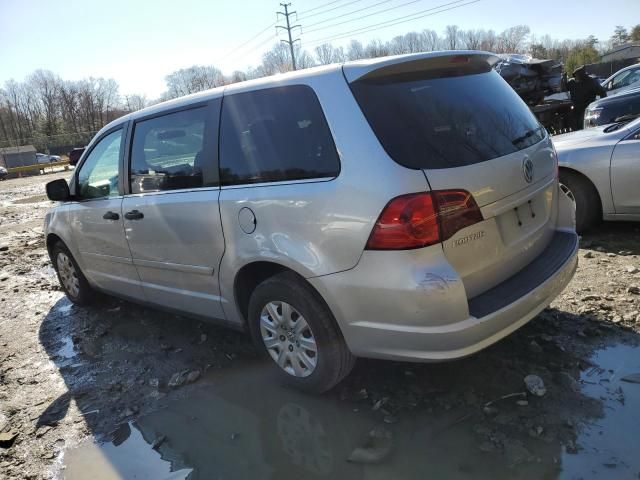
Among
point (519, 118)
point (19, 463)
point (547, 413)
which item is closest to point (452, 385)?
point (547, 413)

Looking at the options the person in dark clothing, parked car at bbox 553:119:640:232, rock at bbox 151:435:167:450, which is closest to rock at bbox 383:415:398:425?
rock at bbox 151:435:167:450

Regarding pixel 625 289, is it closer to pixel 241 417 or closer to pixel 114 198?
pixel 241 417

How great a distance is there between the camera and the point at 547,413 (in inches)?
105

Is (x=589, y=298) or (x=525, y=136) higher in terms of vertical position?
(x=525, y=136)

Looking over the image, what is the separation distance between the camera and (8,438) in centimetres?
319

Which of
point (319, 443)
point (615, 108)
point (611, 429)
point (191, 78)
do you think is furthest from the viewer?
point (191, 78)

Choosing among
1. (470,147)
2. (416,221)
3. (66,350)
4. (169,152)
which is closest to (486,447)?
(416,221)

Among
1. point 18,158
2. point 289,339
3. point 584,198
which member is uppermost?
point 18,158

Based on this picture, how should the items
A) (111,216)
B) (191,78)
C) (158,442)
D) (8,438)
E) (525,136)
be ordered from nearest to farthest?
(158,442) < (525,136) < (8,438) < (111,216) < (191,78)

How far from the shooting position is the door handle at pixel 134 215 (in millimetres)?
3825

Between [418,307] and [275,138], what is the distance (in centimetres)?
130

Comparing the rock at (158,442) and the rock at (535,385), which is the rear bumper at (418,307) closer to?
the rock at (535,385)

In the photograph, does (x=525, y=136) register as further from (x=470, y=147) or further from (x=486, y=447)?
(x=486, y=447)

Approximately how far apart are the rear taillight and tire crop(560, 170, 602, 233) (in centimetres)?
349
